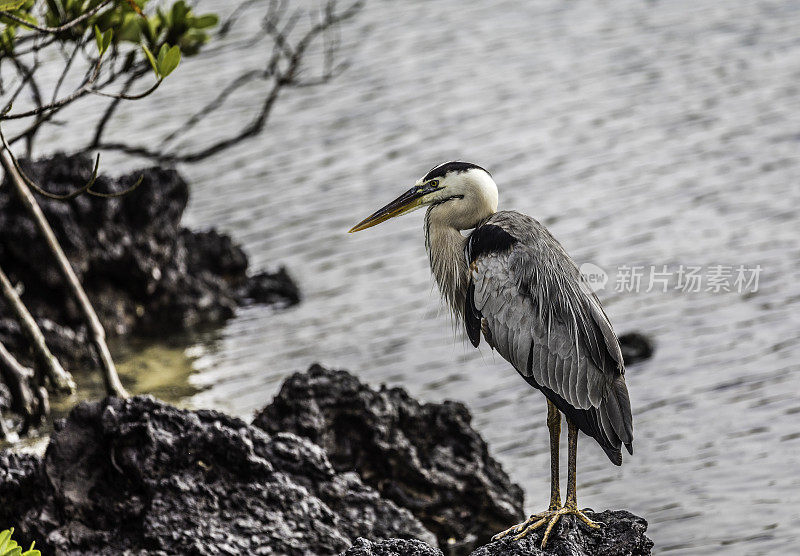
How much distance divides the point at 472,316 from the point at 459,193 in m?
0.57

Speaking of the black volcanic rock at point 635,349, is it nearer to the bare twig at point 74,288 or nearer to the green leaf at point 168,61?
the bare twig at point 74,288

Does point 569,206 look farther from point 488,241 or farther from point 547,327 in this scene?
point 547,327

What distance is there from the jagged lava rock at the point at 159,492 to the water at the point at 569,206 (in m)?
2.22

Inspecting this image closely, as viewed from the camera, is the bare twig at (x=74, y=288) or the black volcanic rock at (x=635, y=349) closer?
the bare twig at (x=74, y=288)

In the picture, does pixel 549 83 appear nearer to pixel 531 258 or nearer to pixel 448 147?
pixel 448 147

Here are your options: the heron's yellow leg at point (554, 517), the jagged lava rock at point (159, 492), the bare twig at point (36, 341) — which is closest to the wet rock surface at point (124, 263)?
the bare twig at point (36, 341)

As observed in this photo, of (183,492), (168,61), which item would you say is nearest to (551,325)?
(183,492)

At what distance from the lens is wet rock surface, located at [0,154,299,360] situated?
8594 mm

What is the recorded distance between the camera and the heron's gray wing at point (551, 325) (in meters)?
4.33

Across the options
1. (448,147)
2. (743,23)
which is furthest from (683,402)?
(743,23)

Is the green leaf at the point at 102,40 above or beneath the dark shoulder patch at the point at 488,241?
above

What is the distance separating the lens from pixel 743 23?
1597cm

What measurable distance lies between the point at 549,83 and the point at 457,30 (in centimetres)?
344

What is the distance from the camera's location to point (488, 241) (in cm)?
459
